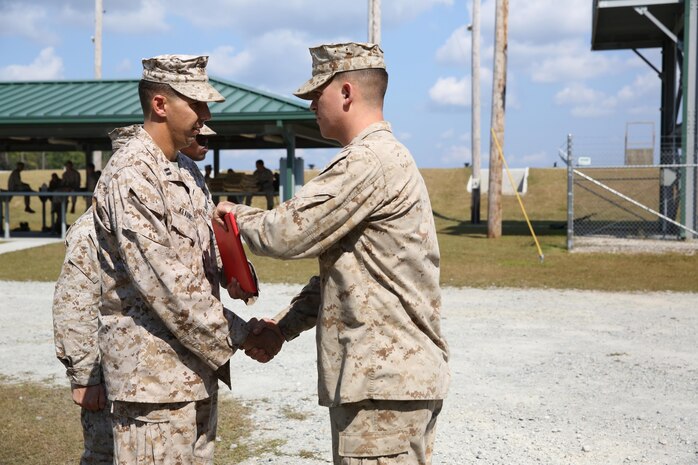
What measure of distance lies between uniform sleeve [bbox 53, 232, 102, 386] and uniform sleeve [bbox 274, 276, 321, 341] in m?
0.99

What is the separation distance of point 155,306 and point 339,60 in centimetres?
108

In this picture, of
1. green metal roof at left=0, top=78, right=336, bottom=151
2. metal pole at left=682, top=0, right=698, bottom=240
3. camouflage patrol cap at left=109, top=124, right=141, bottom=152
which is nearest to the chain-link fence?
metal pole at left=682, top=0, right=698, bottom=240

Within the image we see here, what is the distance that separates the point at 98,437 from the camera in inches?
144

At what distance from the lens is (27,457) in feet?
16.8

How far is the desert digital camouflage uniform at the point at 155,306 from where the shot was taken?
2727mm

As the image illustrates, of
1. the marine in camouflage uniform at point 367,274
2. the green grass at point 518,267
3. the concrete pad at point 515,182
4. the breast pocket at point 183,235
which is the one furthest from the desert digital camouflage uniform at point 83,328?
the concrete pad at point 515,182

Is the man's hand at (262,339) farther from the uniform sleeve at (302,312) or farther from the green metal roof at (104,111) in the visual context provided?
the green metal roof at (104,111)

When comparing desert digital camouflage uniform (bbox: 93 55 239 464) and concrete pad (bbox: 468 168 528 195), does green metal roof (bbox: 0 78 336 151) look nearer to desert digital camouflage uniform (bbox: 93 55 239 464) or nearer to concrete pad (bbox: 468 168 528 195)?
desert digital camouflage uniform (bbox: 93 55 239 464)

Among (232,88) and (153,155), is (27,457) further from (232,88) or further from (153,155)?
(232,88)

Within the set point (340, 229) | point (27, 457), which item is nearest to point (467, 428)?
point (27, 457)

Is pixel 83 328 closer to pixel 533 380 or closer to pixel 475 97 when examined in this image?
pixel 533 380

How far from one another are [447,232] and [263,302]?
47.1ft

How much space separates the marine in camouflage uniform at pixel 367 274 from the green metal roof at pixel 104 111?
16.2 meters

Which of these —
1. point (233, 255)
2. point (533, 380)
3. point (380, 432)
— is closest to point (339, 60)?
point (233, 255)
